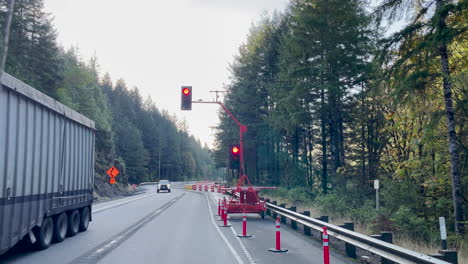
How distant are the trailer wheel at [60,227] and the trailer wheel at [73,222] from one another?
40 centimetres

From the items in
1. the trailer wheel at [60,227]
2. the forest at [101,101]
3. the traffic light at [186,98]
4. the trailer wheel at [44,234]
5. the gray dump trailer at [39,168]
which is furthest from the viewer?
the forest at [101,101]

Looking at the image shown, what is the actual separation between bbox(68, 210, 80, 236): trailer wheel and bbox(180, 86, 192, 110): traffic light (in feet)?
20.8

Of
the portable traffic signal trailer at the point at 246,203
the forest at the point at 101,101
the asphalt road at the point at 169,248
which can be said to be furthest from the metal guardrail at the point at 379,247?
the forest at the point at 101,101

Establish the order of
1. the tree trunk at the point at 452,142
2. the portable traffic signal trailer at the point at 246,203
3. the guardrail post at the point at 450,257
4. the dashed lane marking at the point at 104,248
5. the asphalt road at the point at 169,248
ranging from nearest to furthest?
1. the guardrail post at the point at 450,257
2. the dashed lane marking at the point at 104,248
3. the asphalt road at the point at 169,248
4. the tree trunk at the point at 452,142
5. the portable traffic signal trailer at the point at 246,203

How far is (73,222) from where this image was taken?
14.3 meters

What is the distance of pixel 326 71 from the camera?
26.0 m

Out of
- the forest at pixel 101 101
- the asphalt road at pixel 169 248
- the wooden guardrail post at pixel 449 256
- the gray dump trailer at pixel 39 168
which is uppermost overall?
the forest at pixel 101 101

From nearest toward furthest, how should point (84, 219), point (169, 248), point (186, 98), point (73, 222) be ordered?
point (169, 248) → point (73, 222) → point (84, 219) → point (186, 98)

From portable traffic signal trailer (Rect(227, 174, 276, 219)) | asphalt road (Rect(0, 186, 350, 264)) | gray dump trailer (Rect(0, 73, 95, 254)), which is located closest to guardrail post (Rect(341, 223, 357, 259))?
asphalt road (Rect(0, 186, 350, 264))

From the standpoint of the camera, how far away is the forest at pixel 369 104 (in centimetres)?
1367

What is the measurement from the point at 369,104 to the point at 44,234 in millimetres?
21011

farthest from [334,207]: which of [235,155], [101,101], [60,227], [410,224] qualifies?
[101,101]

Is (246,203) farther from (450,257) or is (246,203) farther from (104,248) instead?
(450,257)

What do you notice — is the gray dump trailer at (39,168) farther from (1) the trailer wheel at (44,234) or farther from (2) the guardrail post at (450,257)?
(2) the guardrail post at (450,257)
